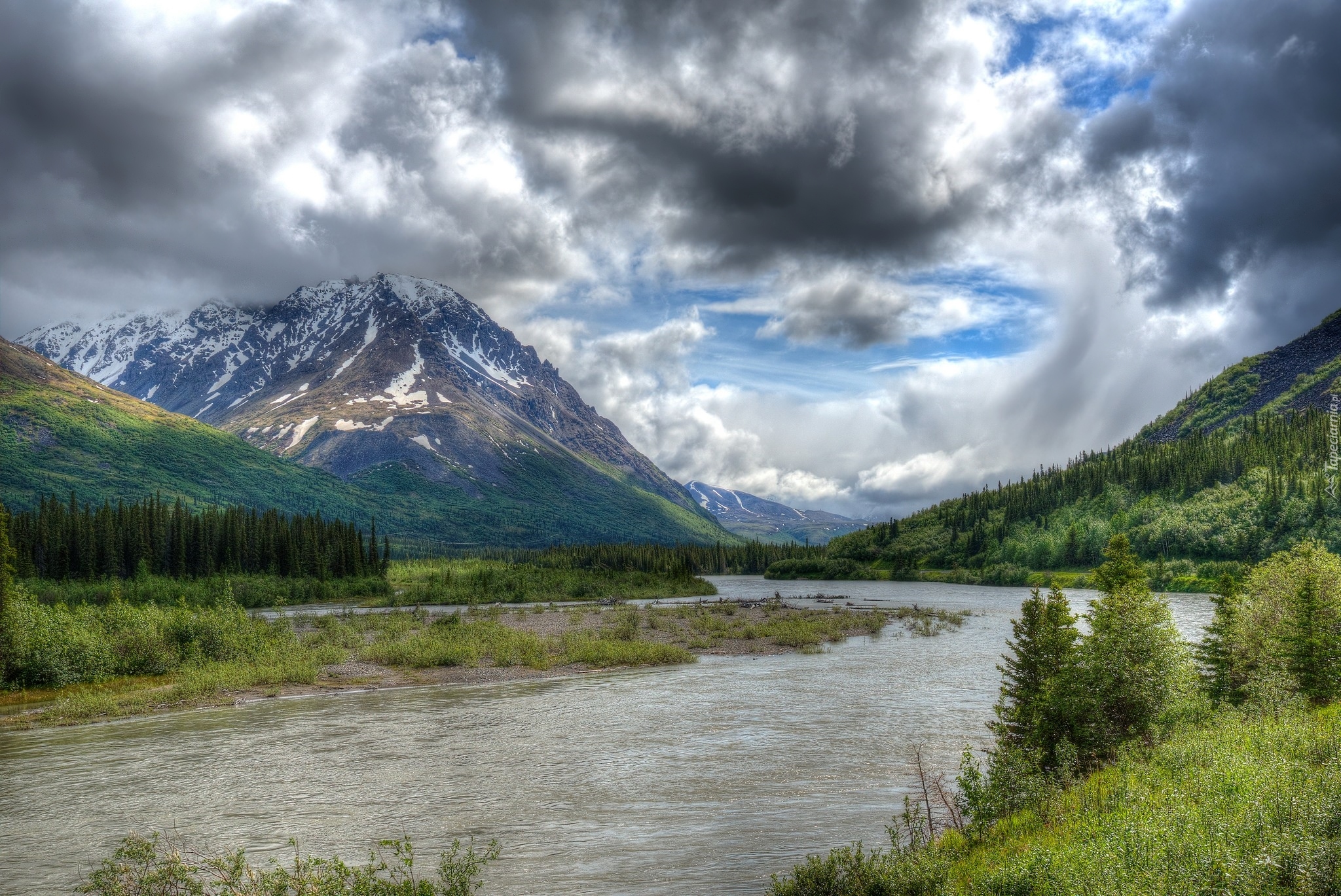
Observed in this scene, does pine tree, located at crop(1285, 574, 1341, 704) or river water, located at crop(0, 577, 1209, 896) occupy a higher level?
pine tree, located at crop(1285, 574, 1341, 704)

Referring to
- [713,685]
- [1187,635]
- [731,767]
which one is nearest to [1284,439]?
[1187,635]

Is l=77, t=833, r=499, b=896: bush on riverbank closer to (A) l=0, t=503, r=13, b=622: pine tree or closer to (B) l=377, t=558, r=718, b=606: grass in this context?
(A) l=0, t=503, r=13, b=622: pine tree

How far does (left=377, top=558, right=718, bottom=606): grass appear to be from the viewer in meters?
129

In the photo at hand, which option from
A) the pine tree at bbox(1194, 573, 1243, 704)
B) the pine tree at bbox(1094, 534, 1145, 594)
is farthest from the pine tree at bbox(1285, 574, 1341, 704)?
the pine tree at bbox(1094, 534, 1145, 594)

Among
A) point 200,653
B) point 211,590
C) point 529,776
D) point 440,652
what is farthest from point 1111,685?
point 211,590

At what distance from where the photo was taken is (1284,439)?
635ft

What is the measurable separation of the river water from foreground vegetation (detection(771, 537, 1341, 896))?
3.45m

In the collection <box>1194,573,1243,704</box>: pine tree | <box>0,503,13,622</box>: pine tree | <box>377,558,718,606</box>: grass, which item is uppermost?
<box>0,503,13,622</box>: pine tree

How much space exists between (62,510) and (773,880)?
140 metres

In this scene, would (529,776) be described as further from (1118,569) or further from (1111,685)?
(1118,569)

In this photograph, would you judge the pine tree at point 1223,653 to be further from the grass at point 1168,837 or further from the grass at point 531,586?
the grass at point 531,586

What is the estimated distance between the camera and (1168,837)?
12656 millimetres

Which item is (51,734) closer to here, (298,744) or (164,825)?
(298,744)

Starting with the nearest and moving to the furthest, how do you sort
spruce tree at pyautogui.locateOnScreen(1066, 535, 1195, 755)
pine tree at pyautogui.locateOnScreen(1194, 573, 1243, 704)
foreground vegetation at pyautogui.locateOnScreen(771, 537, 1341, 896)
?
1. foreground vegetation at pyautogui.locateOnScreen(771, 537, 1341, 896)
2. spruce tree at pyautogui.locateOnScreen(1066, 535, 1195, 755)
3. pine tree at pyautogui.locateOnScreen(1194, 573, 1243, 704)
